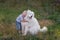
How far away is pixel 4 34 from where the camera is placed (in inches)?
221

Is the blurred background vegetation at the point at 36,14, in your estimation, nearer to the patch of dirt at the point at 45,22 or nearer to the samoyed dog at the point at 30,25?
the patch of dirt at the point at 45,22

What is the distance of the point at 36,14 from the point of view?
686 cm

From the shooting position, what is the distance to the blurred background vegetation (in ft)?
18.6

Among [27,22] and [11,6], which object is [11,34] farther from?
[11,6]

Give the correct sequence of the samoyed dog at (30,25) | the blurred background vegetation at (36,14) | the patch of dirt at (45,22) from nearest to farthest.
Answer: the samoyed dog at (30,25), the blurred background vegetation at (36,14), the patch of dirt at (45,22)

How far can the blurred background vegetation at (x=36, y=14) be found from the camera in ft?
18.6

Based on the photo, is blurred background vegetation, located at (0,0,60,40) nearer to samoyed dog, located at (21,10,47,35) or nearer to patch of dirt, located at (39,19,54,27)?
patch of dirt, located at (39,19,54,27)

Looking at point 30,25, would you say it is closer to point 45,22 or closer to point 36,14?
point 45,22

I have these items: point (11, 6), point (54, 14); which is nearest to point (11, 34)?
point (54, 14)

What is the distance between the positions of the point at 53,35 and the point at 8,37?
32.8 inches

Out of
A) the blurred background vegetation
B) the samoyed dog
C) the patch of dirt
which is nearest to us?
the samoyed dog

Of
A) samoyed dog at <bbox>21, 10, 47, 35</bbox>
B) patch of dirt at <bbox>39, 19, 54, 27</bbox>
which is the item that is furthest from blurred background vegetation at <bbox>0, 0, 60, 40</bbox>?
samoyed dog at <bbox>21, 10, 47, 35</bbox>

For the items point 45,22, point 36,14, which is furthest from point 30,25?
point 36,14

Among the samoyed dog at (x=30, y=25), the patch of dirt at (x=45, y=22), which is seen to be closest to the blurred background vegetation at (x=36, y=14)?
the patch of dirt at (x=45, y=22)
